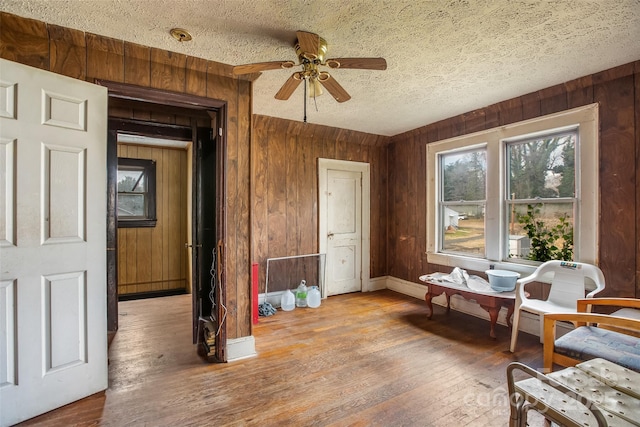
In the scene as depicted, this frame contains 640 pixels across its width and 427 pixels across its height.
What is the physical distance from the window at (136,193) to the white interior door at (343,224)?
2.64m

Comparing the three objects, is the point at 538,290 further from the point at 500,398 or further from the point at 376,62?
the point at 376,62

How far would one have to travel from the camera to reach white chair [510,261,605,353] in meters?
2.53

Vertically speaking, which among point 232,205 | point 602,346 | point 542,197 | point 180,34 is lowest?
point 602,346

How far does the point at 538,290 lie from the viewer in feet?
9.96

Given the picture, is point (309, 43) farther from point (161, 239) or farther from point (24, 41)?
point (161, 239)

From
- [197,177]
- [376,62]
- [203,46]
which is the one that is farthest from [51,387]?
[376,62]

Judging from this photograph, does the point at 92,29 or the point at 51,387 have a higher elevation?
the point at 92,29

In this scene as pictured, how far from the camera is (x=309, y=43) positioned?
5.87 ft

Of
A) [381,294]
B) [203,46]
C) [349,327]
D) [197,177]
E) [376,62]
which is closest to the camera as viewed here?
[376,62]

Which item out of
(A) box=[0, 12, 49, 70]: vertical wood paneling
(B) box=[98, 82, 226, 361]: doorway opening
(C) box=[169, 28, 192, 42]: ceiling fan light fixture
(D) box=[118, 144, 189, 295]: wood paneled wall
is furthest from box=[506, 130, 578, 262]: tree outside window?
(D) box=[118, 144, 189, 295]: wood paneled wall

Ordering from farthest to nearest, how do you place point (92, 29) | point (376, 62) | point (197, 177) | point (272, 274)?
point (272, 274) → point (197, 177) → point (92, 29) → point (376, 62)

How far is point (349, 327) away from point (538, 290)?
6.61 ft

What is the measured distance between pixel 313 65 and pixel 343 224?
291cm

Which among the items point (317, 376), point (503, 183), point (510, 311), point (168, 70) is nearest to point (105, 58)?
point (168, 70)
